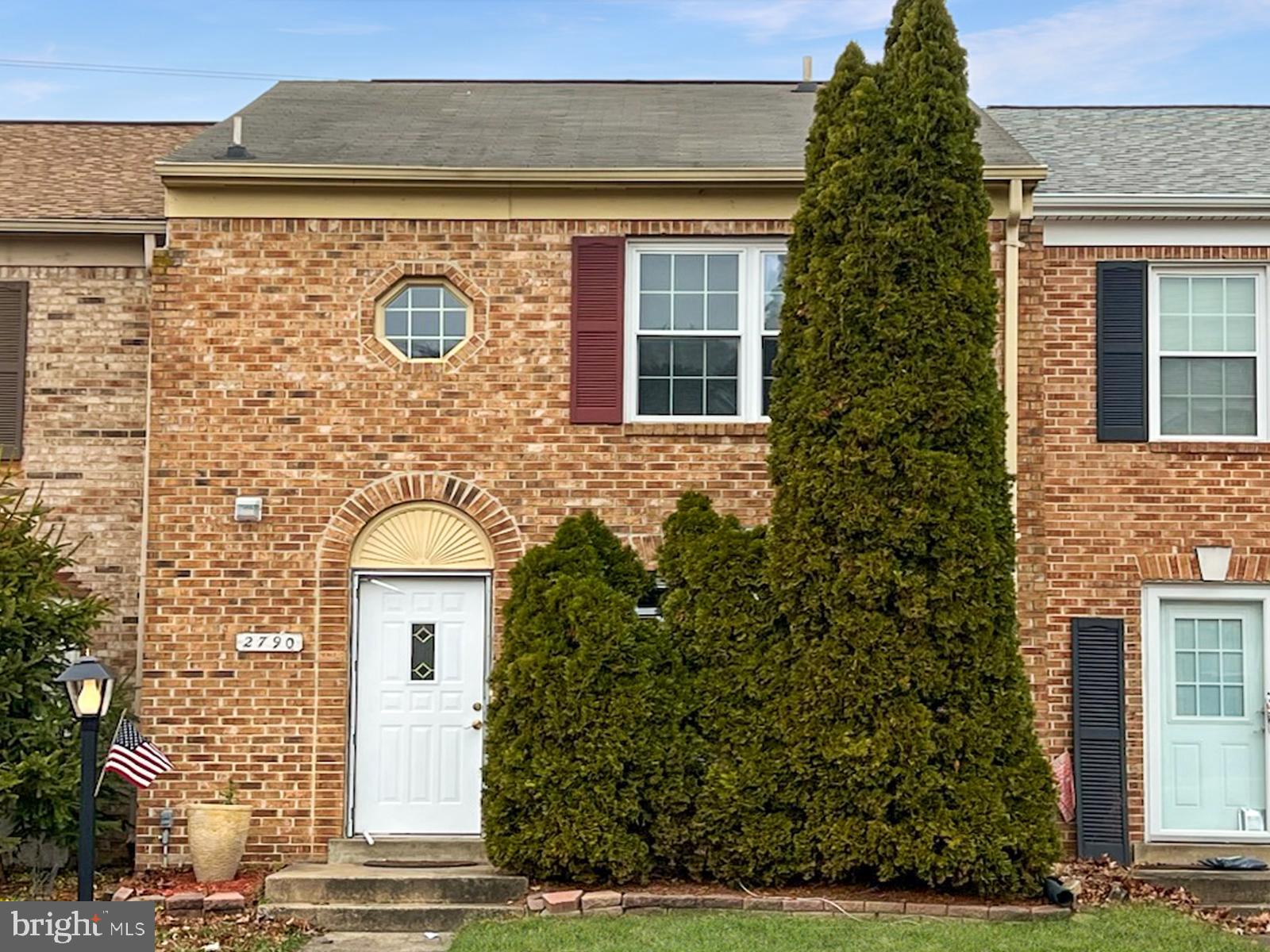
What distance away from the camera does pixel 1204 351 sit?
11.7 m

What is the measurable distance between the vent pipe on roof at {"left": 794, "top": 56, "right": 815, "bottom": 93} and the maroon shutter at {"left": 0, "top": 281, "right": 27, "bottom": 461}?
23.1 feet

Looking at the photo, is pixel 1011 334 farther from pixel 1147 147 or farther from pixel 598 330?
pixel 1147 147

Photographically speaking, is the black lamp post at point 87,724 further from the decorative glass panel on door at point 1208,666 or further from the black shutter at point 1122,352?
the decorative glass panel on door at point 1208,666

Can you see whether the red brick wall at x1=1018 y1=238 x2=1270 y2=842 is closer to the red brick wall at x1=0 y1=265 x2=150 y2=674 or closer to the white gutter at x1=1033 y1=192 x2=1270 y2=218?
the white gutter at x1=1033 y1=192 x2=1270 y2=218

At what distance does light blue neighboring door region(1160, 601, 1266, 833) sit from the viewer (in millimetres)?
11586

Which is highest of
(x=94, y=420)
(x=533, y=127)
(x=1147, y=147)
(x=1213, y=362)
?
(x=1147, y=147)

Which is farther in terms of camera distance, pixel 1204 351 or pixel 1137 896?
pixel 1204 351

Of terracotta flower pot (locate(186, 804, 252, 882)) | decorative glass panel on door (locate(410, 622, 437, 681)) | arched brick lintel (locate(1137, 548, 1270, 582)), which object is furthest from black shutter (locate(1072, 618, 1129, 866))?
terracotta flower pot (locate(186, 804, 252, 882))

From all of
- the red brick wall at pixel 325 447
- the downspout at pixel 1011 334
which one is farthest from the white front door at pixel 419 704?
the downspout at pixel 1011 334

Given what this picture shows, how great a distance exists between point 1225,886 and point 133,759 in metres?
7.26

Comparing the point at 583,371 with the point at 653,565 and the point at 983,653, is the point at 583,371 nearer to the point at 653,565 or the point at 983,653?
the point at 653,565

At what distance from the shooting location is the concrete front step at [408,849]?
36.1 feet

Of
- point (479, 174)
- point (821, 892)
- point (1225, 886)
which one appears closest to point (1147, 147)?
point (479, 174)

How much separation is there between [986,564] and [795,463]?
1348 mm
